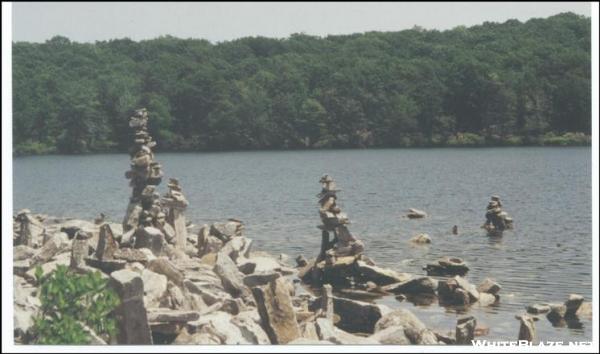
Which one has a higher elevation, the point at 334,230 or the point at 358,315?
the point at 334,230

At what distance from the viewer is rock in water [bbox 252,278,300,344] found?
16672 mm

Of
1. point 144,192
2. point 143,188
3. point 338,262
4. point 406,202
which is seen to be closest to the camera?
point 144,192

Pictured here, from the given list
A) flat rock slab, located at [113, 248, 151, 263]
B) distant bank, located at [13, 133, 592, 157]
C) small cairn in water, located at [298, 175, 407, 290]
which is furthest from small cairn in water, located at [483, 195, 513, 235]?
flat rock slab, located at [113, 248, 151, 263]

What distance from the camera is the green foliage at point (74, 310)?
15.9 m

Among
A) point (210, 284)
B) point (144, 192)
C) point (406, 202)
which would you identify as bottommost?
point (406, 202)

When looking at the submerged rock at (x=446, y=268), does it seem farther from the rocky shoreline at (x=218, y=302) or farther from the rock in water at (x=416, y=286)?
the rocky shoreline at (x=218, y=302)

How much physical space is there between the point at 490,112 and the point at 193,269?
18622 millimetres

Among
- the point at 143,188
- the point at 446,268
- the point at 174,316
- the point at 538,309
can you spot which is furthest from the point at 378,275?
the point at 174,316

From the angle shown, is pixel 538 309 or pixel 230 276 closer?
pixel 230 276

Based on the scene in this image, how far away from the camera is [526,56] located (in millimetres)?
32031

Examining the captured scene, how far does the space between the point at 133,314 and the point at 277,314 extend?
246cm

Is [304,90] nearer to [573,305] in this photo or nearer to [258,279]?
[573,305]

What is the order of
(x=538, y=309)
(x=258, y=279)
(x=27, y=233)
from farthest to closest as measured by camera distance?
(x=27, y=233) < (x=538, y=309) < (x=258, y=279)

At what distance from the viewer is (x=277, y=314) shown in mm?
16781
